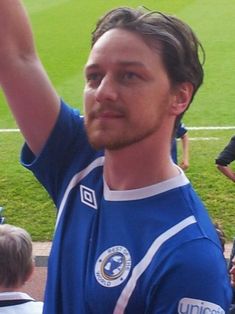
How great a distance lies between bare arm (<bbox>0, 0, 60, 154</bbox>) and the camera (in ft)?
6.58

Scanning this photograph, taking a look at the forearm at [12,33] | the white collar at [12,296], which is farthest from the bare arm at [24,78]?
the white collar at [12,296]

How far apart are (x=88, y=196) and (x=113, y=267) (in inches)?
10.6

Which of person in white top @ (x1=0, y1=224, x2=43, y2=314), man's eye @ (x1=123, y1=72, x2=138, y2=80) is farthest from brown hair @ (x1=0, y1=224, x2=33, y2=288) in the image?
man's eye @ (x1=123, y1=72, x2=138, y2=80)

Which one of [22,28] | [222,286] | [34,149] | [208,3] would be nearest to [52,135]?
[34,149]

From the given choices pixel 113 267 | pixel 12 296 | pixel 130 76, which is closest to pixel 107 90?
pixel 130 76

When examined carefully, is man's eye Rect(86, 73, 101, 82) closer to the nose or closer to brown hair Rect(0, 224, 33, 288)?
the nose

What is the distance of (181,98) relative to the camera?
1889 millimetres

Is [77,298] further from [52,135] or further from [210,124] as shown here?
[210,124]

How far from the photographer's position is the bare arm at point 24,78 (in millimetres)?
2006

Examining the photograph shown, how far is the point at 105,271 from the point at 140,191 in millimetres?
220

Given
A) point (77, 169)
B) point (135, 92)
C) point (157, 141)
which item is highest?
point (135, 92)

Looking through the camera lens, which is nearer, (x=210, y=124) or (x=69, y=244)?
(x=69, y=244)

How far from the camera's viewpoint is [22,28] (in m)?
2.03

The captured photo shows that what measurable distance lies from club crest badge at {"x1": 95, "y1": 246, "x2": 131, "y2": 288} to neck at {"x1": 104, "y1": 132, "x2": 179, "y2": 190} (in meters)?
0.18
